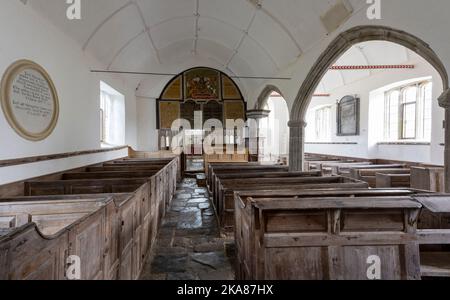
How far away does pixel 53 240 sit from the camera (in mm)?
1275

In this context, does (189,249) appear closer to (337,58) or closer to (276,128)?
Result: (337,58)

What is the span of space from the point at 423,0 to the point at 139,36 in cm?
583

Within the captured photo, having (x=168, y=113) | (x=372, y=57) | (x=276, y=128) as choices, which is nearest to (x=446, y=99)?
(x=372, y=57)

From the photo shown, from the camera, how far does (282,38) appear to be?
19.6ft

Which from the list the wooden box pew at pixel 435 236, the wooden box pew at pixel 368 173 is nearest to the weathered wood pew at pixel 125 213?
the wooden box pew at pixel 435 236

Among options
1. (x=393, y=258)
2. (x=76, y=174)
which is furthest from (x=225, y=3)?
(x=393, y=258)

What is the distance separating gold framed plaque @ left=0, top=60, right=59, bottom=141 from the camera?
3.13 m

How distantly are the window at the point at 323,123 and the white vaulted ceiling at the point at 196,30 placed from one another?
12.8ft

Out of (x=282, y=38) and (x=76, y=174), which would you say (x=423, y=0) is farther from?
(x=76, y=174)

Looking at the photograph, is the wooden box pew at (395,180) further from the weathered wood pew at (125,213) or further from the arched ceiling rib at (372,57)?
the weathered wood pew at (125,213)

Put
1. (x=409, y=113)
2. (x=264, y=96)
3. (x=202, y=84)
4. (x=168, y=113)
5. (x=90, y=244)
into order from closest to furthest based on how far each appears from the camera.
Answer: (x=90, y=244)
(x=409, y=113)
(x=264, y=96)
(x=168, y=113)
(x=202, y=84)

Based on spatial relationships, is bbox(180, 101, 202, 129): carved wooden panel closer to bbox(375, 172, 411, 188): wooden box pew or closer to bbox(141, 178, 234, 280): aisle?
bbox(141, 178, 234, 280): aisle

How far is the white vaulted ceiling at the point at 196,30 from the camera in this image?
4.67m

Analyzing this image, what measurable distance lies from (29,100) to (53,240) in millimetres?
3043
